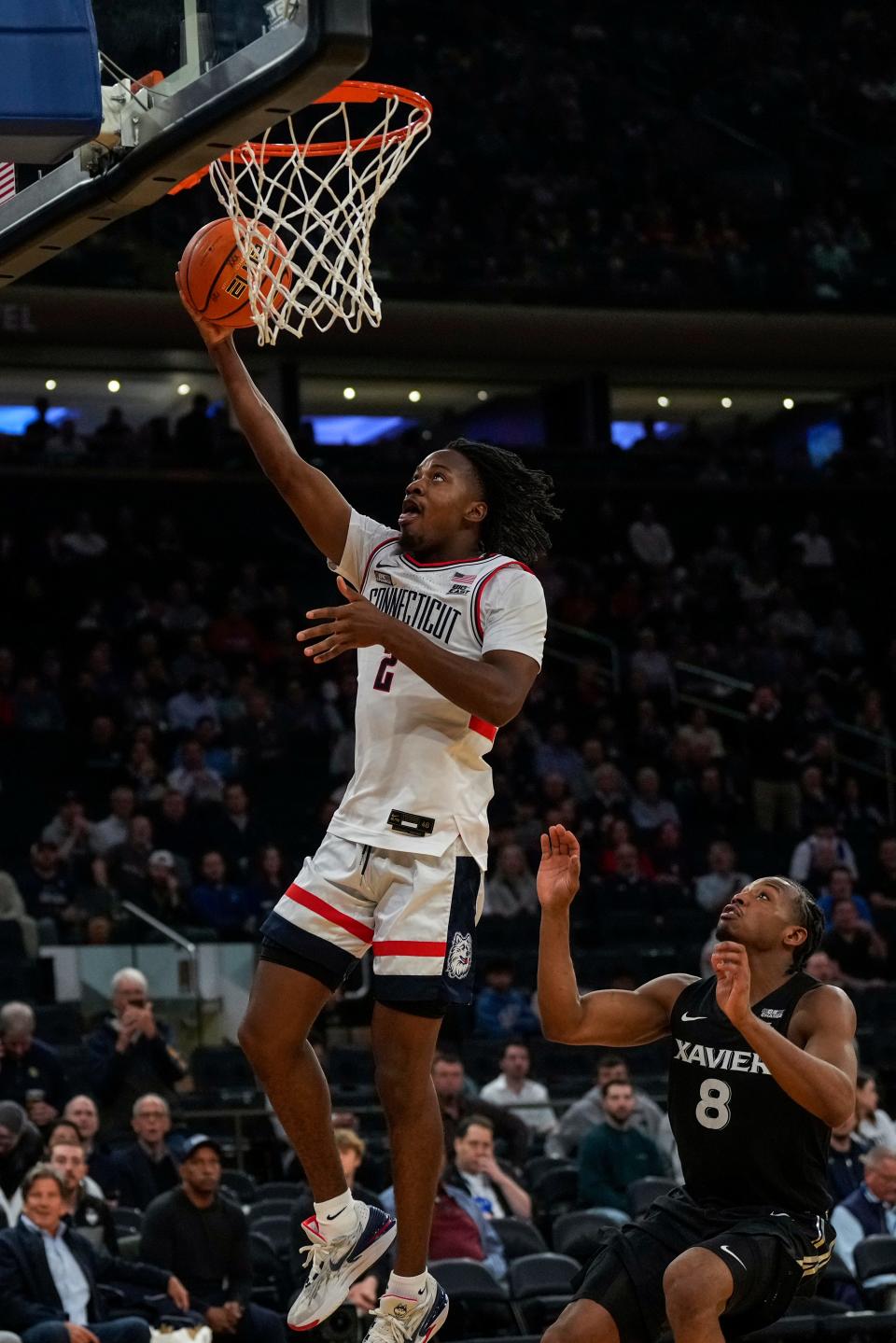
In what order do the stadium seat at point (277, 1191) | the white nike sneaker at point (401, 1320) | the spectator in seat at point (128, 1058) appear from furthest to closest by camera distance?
1. the spectator in seat at point (128, 1058)
2. the stadium seat at point (277, 1191)
3. the white nike sneaker at point (401, 1320)

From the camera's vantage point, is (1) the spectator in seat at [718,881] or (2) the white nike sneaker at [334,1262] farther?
Answer: (1) the spectator in seat at [718,881]

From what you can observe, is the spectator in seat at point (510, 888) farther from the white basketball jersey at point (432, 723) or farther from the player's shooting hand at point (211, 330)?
the player's shooting hand at point (211, 330)

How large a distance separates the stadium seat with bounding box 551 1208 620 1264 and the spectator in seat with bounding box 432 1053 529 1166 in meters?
0.76

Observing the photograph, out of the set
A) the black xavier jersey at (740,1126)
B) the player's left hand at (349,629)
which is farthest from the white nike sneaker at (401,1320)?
the player's left hand at (349,629)

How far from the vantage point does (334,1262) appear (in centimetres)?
536

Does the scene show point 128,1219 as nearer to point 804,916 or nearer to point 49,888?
point 49,888

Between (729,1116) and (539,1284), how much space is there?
4.31 metres

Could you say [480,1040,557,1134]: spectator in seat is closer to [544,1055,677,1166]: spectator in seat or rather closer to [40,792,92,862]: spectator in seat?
[544,1055,677,1166]: spectator in seat

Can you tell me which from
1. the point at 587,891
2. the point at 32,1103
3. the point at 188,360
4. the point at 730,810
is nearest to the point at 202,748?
the point at 587,891

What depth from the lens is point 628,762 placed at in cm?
1994

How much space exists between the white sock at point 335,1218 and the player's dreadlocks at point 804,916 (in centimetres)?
169

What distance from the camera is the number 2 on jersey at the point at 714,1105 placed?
6.05 meters

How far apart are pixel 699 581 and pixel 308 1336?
14.9 metres

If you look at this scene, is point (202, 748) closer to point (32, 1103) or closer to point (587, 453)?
point (32, 1103)
